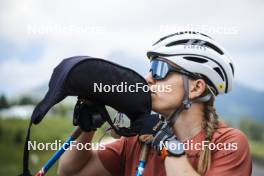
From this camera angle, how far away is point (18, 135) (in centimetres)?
493

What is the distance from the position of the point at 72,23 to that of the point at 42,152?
115cm

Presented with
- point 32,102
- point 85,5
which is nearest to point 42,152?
point 32,102

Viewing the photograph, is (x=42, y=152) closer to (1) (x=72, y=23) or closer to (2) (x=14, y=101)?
(2) (x=14, y=101)

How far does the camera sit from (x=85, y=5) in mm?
4617

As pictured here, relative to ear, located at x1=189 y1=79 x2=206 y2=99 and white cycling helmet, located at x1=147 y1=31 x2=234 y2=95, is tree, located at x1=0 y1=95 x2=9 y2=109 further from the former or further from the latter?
ear, located at x1=189 y1=79 x2=206 y2=99

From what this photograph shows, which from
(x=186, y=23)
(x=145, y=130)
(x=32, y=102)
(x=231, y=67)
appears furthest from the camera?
(x=32, y=102)

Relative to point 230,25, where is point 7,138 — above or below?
below

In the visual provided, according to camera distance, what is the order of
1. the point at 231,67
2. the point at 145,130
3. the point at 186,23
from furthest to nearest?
the point at 186,23 → the point at 231,67 → the point at 145,130

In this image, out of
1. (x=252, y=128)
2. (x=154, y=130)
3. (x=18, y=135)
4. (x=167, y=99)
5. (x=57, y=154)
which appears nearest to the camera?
(x=154, y=130)

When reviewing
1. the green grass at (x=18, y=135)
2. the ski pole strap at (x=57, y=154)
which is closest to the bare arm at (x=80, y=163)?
the ski pole strap at (x=57, y=154)

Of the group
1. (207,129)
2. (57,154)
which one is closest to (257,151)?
(207,129)

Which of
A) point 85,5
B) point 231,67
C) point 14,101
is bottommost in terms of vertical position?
point 14,101

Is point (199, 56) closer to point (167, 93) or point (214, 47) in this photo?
point (214, 47)

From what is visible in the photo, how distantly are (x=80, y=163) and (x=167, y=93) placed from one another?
62 centimetres
